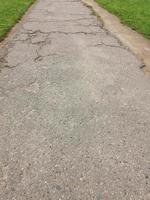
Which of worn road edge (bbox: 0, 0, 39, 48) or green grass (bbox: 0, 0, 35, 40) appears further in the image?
green grass (bbox: 0, 0, 35, 40)

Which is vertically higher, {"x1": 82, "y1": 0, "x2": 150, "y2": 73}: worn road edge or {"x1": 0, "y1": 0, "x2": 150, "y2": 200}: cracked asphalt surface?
{"x1": 0, "y1": 0, "x2": 150, "y2": 200}: cracked asphalt surface

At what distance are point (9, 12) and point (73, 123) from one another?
10.5 m

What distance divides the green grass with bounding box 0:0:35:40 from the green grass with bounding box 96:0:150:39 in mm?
4605

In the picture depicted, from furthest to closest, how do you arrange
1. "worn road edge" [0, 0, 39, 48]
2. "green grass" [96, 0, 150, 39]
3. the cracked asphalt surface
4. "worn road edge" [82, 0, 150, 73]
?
"green grass" [96, 0, 150, 39], "worn road edge" [0, 0, 39, 48], "worn road edge" [82, 0, 150, 73], the cracked asphalt surface

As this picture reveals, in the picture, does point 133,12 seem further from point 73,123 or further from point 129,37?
point 73,123

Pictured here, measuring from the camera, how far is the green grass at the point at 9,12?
10764 millimetres

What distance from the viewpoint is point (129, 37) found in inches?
389

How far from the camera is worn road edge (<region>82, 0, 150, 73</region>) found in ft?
26.2

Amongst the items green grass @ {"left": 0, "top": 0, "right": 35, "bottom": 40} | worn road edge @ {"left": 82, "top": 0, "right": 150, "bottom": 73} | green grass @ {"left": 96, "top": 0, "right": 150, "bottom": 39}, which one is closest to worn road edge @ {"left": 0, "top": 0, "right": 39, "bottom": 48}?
green grass @ {"left": 0, "top": 0, "right": 35, "bottom": 40}

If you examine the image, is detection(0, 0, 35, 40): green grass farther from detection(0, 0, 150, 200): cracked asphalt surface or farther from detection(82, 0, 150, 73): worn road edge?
detection(82, 0, 150, 73): worn road edge

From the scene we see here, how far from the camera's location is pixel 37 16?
13398 millimetres

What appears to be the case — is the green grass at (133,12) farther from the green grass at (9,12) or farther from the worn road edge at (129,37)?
the green grass at (9,12)

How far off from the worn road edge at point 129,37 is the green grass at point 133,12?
318 mm

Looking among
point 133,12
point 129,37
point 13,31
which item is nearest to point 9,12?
point 13,31
